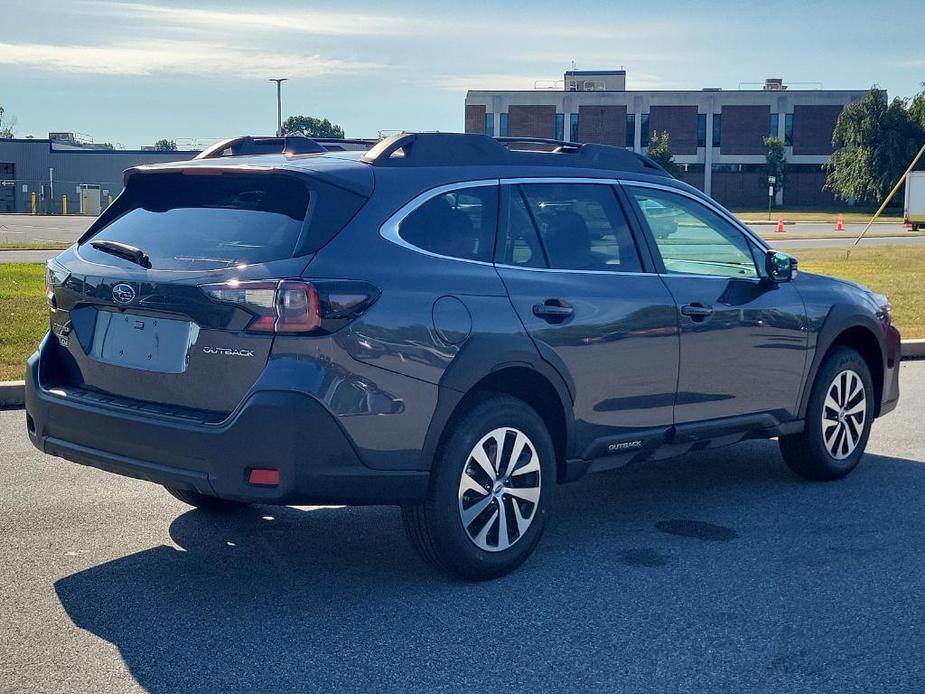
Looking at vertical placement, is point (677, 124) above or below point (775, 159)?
above

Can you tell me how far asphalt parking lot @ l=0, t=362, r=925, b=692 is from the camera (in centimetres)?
407

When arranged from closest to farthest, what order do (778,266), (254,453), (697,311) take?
1. (254,453)
2. (697,311)
3. (778,266)

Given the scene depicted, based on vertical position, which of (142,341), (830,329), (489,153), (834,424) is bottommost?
(834,424)

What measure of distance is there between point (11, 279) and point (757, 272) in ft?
45.2

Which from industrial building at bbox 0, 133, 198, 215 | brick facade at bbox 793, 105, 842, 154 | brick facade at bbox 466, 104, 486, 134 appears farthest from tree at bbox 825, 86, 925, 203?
industrial building at bbox 0, 133, 198, 215

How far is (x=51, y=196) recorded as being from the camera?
71.9 m

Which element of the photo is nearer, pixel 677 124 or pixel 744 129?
pixel 744 129

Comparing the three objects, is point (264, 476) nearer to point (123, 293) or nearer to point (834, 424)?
point (123, 293)

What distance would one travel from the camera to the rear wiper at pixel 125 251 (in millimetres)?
4879

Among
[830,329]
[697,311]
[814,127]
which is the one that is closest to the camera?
[697,311]

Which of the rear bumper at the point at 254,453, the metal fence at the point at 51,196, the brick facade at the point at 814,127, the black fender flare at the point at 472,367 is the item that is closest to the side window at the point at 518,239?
the black fender flare at the point at 472,367

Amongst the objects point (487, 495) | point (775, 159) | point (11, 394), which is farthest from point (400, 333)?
point (775, 159)

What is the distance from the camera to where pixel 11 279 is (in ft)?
57.7

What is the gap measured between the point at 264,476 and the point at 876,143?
8087cm
